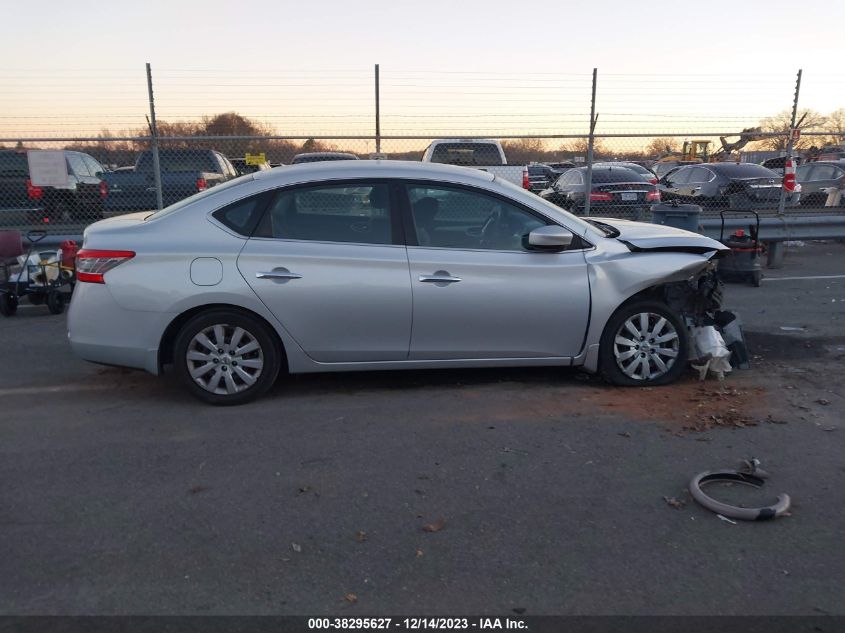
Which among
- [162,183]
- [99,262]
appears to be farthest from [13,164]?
[99,262]

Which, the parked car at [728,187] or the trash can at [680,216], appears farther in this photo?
the parked car at [728,187]

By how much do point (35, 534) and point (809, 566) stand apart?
3.53 m

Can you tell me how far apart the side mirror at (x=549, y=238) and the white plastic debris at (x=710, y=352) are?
132 centimetres

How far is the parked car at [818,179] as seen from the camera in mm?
17109

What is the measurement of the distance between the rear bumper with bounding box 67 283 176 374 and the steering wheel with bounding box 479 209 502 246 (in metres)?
2.24

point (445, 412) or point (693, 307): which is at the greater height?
point (693, 307)

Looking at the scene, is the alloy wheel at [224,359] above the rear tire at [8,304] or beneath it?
above

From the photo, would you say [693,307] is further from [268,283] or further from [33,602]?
[33,602]

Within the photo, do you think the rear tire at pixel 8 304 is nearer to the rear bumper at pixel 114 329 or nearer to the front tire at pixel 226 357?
the rear bumper at pixel 114 329

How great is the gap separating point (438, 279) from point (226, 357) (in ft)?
5.14

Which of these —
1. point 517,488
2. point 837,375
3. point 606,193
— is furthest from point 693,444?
point 606,193

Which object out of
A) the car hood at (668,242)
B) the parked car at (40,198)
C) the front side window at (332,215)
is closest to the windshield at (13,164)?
the parked car at (40,198)

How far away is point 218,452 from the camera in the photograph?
4.60 metres

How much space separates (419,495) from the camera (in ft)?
13.2
